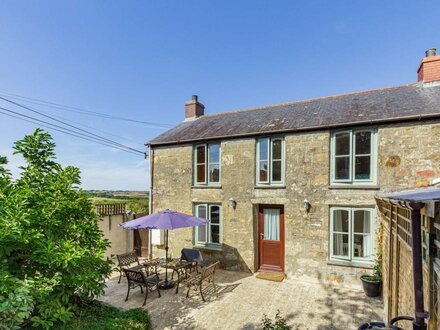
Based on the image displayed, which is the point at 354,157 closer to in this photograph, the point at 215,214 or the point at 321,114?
the point at 321,114

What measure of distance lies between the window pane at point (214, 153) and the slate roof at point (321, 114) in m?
0.50

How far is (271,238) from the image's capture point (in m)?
9.64

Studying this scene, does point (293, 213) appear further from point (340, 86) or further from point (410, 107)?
point (340, 86)

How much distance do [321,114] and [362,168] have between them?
282cm

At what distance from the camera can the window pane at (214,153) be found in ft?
35.1

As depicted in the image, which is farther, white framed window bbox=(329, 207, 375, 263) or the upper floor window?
the upper floor window

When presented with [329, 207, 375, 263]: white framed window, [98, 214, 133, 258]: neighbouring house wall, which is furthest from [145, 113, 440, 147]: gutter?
[98, 214, 133, 258]: neighbouring house wall

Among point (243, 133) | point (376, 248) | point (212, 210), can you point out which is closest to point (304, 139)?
point (243, 133)

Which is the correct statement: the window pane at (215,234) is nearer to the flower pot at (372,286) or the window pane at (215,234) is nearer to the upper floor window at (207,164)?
the upper floor window at (207,164)

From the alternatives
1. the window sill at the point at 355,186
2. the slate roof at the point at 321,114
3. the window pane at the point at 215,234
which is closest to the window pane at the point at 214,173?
the slate roof at the point at 321,114

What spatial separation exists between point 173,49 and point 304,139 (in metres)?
8.03

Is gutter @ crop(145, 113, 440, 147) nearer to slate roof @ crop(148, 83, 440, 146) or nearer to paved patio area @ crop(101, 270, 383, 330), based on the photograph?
slate roof @ crop(148, 83, 440, 146)

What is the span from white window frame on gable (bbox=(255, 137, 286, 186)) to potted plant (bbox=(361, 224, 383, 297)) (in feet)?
12.3

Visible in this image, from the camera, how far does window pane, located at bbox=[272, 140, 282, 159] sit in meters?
9.49
